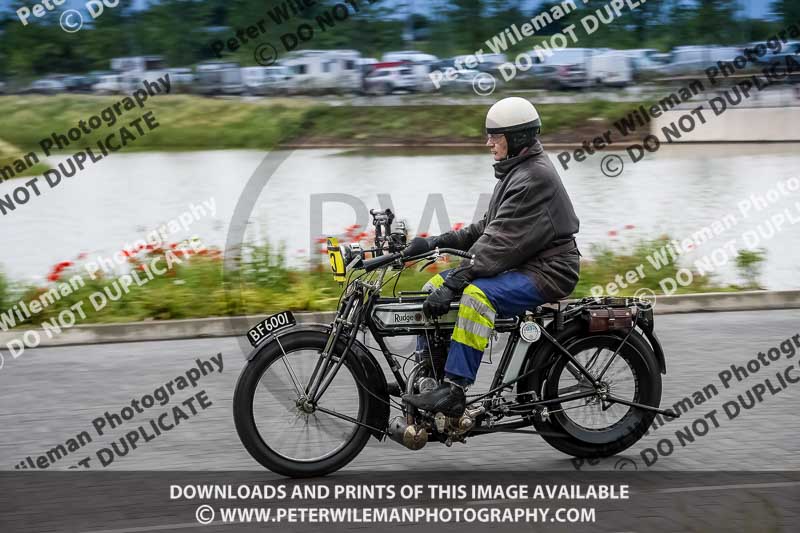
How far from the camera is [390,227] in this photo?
5938 mm

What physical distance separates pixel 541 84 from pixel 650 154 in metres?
8.77

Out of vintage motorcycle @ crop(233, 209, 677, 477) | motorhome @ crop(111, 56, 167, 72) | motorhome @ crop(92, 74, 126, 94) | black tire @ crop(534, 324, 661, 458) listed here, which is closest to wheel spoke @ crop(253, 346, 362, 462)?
vintage motorcycle @ crop(233, 209, 677, 477)

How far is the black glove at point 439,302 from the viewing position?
5656 millimetres

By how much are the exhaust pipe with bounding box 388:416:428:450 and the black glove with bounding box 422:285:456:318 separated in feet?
2.07

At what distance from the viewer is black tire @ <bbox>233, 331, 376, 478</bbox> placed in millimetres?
5715

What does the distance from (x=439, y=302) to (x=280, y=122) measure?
113 ft

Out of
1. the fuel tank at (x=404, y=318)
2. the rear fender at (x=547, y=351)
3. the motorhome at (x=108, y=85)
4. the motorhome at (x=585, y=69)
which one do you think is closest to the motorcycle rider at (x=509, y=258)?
the fuel tank at (x=404, y=318)

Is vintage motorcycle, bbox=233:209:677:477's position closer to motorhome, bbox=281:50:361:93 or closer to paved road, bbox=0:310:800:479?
paved road, bbox=0:310:800:479

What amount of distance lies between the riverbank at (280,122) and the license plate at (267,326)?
85.0 feet

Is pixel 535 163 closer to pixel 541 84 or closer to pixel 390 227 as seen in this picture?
pixel 390 227

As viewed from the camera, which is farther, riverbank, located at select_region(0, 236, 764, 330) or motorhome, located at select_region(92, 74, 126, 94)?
motorhome, located at select_region(92, 74, 126, 94)

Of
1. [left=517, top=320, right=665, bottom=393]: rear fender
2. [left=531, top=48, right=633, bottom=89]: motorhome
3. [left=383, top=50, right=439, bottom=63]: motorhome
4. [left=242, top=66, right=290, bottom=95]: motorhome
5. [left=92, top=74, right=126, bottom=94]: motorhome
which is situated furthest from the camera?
[left=92, top=74, right=126, bottom=94]: motorhome

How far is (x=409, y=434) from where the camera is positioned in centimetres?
570

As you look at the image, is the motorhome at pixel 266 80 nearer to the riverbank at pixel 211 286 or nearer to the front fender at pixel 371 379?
the riverbank at pixel 211 286
